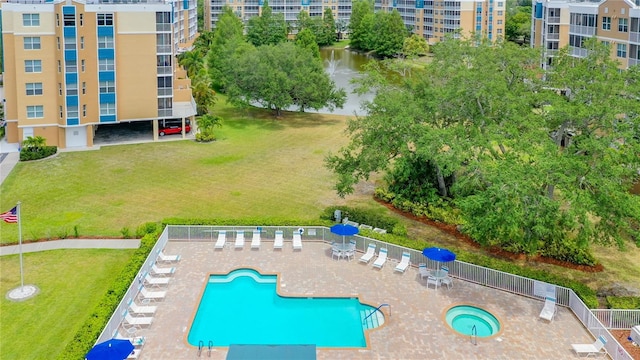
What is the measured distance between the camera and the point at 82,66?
47.7 m

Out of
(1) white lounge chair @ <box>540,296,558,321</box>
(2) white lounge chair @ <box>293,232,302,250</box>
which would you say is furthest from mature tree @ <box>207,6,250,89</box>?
(1) white lounge chair @ <box>540,296,558,321</box>

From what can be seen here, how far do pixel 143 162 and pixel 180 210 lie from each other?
11473 mm

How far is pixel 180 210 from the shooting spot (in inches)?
1419

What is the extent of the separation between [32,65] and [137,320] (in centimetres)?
3215

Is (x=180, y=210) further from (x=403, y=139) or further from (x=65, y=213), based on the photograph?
(x=403, y=139)

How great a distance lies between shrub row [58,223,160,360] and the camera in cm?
1982

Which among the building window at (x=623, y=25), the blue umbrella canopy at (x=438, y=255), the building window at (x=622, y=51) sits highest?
the building window at (x=623, y=25)

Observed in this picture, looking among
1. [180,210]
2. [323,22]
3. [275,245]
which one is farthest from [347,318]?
[323,22]

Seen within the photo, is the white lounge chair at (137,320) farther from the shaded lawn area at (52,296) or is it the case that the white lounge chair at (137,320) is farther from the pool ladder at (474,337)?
the pool ladder at (474,337)

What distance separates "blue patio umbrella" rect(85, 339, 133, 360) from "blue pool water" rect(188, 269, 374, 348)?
11.5 feet

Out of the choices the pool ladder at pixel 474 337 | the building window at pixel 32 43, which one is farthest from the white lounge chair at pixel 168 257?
the building window at pixel 32 43

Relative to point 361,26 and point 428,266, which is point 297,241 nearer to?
point 428,266

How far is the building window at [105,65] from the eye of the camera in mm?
48456

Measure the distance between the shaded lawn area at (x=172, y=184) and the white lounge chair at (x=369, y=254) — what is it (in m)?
6.46
